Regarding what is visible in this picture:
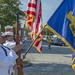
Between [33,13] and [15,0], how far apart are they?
12062 mm

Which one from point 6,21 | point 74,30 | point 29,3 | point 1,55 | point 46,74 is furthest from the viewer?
point 6,21

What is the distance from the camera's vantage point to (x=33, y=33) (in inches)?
293

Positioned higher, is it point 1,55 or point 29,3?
point 29,3

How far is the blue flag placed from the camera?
247 inches

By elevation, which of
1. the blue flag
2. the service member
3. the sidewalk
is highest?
the blue flag

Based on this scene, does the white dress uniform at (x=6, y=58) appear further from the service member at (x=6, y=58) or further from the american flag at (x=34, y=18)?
the american flag at (x=34, y=18)

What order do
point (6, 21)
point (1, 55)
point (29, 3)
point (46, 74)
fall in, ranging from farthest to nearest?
point (6, 21) → point (46, 74) → point (29, 3) → point (1, 55)

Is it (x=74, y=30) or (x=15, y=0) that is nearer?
(x=74, y=30)

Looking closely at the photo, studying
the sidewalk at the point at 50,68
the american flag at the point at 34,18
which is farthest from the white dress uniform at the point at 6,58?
the sidewalk at the point at 50,68

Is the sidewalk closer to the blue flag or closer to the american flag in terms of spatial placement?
the american flag

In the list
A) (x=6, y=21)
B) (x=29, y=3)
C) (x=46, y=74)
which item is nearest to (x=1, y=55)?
(x=29, y=3)

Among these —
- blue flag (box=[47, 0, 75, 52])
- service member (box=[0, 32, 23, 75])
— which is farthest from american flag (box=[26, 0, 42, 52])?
service member (box=[0, 32, 23, 75])

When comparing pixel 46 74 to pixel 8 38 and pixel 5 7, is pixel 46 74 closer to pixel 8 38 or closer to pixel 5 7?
pixel 8 38

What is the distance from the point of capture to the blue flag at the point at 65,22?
628 centimetres
